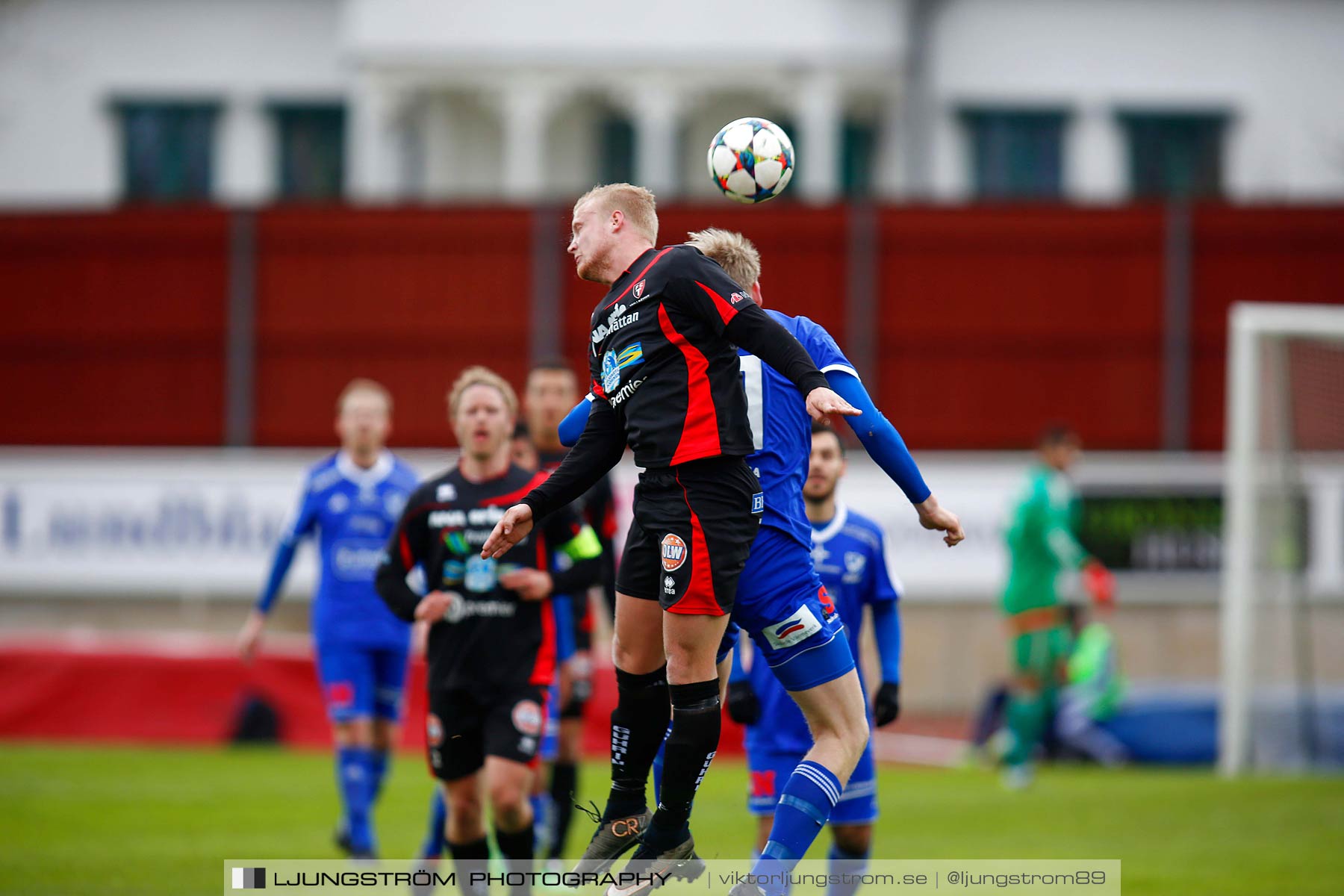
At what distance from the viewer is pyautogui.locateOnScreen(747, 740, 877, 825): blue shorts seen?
7.39 metres

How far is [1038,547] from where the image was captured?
47.9ft

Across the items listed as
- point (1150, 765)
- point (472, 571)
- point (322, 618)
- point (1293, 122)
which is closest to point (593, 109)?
point (1293, 122)

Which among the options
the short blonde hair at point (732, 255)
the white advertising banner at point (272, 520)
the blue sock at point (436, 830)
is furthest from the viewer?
the white advertising banner at point (272, 520)

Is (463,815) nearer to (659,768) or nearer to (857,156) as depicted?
(659,768)

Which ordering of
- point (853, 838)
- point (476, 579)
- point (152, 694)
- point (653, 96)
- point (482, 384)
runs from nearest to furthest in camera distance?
1. point (853, 838)
2. point (476, 579)
3. point (482, 384)
4. point (152, 694)
5. point (653, 96)

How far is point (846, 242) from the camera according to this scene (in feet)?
72.2

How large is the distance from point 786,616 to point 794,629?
58mm

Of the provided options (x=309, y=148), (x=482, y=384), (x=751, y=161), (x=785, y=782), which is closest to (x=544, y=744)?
(x=482, y=384)

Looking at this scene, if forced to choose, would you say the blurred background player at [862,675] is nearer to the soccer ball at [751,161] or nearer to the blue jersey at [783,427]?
the blue jersey at [783,427]

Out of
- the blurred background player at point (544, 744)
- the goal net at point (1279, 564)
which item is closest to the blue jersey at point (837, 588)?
the blurred background player at point (544, 744)

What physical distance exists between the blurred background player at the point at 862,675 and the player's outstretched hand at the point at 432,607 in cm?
139

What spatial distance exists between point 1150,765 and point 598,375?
11.5m

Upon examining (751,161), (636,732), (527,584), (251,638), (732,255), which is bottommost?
(251,638)

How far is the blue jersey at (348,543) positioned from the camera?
10.5 metres
